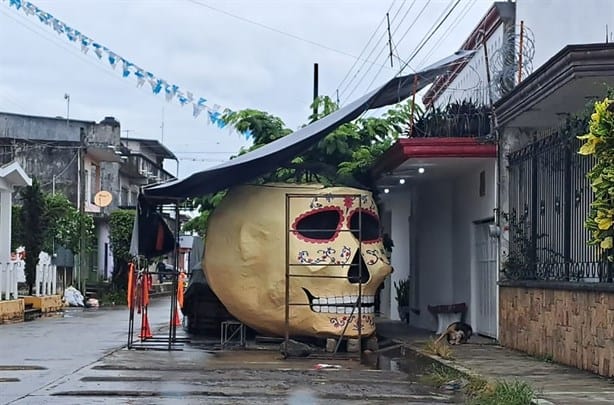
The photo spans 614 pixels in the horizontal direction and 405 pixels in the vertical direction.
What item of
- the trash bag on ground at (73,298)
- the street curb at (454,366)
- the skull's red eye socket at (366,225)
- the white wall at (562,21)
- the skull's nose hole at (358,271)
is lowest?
the trash bag on ground at (73,298)

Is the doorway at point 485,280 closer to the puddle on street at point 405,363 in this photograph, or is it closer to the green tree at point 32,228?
the puddle on street at point 405,363

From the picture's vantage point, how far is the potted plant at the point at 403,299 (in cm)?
2494

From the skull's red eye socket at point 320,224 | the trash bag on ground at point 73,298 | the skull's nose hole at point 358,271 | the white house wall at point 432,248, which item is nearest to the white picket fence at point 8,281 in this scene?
the trash bag on ground at point 73,298

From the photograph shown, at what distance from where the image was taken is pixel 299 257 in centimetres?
1725

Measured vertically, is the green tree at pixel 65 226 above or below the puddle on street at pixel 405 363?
above

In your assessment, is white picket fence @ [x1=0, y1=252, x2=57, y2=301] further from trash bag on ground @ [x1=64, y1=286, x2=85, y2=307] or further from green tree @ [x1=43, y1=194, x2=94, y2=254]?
green tree @ [x1=43, y1=194, x2=94, y2=254]

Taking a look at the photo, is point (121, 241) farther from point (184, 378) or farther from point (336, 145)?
point (184, 378)

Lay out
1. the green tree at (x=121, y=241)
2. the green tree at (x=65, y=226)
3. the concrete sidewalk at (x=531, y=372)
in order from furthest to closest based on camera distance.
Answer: the green tree at (x=121, y=241) → the green tree at (x=65, y=226) → the concrete sidewalk at (x=531, y=372)

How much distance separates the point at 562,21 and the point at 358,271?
551 centimetres

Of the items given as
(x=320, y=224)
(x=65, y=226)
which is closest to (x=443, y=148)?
(x=320, y=224)

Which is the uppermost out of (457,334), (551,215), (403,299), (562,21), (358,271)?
(562,21)

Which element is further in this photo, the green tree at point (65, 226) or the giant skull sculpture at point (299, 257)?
the green tree at point (65, 226)

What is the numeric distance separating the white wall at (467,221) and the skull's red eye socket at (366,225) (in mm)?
2065

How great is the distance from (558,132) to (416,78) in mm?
4563
